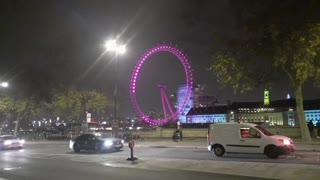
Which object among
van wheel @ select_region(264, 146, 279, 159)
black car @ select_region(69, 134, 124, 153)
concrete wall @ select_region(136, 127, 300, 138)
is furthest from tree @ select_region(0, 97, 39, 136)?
→ van wheel @ select_region(264, 146, 279, 159)

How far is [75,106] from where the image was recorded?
70438 mm

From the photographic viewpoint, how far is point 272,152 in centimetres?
2188

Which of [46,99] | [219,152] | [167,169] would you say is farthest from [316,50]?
[46,99]

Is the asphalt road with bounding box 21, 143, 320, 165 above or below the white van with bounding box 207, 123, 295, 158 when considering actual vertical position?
below

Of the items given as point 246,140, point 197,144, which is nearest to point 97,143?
point 197,144

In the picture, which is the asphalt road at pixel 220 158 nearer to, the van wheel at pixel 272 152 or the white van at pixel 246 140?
the van wheel at pixel 272 152

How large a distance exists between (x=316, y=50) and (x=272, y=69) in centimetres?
427

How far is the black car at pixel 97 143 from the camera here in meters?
30.6

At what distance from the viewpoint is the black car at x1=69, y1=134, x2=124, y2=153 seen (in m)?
30.6

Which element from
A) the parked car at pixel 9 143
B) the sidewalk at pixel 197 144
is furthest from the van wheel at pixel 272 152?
→ the parked car at pixel 9 143

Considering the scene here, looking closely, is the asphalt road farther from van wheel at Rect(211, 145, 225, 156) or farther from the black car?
the black car

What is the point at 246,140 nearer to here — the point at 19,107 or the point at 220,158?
the point at 220,158

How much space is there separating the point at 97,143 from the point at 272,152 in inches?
527

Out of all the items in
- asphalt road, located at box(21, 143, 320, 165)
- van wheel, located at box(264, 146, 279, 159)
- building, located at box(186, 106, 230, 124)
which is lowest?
asphalt road, located at box(21, 143, 320, 165)
